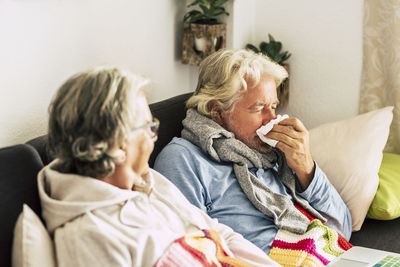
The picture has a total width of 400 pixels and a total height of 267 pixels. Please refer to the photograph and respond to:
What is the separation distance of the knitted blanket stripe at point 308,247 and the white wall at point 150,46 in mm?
877

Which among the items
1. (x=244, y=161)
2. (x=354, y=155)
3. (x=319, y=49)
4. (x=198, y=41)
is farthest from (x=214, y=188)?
(x=319, y=49)

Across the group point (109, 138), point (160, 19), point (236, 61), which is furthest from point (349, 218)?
point (109, 138)

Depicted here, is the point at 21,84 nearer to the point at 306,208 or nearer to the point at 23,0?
the point at 23,0

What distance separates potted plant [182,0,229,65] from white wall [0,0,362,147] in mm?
71

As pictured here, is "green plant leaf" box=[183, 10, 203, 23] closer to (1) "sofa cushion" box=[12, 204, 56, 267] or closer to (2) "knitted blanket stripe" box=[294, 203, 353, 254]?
(2) "knitted blanket stripe" box=[294, 203, 353, 254]

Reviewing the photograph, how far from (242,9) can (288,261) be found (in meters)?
1.48

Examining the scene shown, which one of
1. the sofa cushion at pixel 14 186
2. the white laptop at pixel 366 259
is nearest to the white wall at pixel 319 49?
the white laptop at pixel 366 259

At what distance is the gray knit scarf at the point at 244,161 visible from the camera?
1933 mm

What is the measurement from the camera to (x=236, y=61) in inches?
80.8

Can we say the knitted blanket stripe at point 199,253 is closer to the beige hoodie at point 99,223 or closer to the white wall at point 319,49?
the beige hoodie at point 99,223

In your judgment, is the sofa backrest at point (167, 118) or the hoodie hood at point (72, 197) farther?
the sofa backrest at point (167, 118)

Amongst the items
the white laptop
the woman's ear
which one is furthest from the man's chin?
the white laptop

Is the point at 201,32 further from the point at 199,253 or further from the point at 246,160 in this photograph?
the point at 199,253

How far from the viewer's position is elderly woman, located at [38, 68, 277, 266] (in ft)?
4.03
